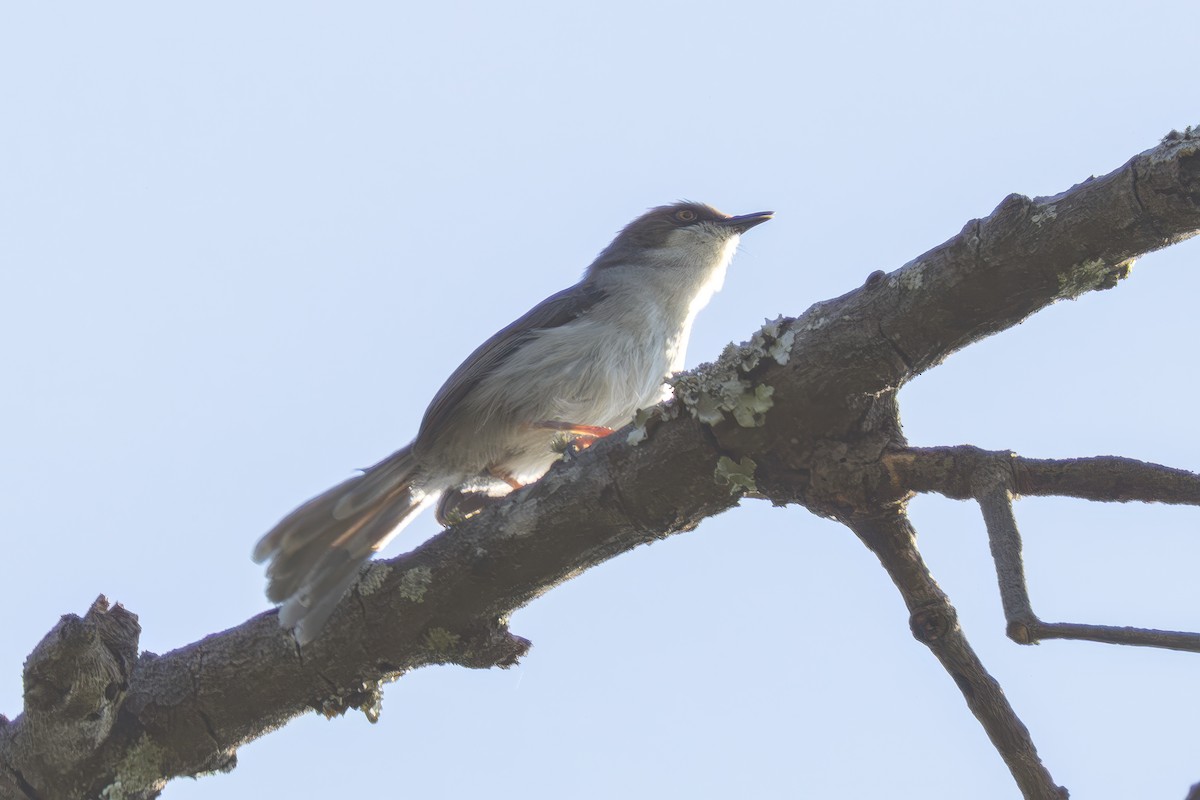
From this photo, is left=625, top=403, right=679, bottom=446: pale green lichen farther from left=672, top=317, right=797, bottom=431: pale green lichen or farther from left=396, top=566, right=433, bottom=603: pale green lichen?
left=396, top=566, right=433, bottom=603: pale green lichen

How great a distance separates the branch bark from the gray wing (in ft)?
5.93

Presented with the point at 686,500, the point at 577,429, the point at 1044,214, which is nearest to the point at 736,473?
the point at 686,500

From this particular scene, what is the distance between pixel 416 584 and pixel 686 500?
0.92 m

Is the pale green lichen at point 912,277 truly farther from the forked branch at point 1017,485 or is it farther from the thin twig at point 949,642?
the thin twig at point 949,642

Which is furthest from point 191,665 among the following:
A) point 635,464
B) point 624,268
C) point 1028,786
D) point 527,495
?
point 624,268

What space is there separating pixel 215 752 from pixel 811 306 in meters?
2.41

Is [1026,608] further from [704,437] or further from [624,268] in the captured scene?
[624,268]

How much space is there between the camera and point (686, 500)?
3.41 meters

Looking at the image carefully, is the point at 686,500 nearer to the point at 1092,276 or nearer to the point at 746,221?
the point at 1092,276

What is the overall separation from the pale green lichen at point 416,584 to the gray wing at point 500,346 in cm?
182

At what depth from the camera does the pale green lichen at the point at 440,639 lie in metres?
3.75

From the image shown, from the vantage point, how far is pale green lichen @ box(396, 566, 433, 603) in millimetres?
3711

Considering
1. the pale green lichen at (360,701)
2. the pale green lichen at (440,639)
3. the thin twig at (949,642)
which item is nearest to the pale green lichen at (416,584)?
the pale green lichen at (440,639)

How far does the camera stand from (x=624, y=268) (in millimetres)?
6664
